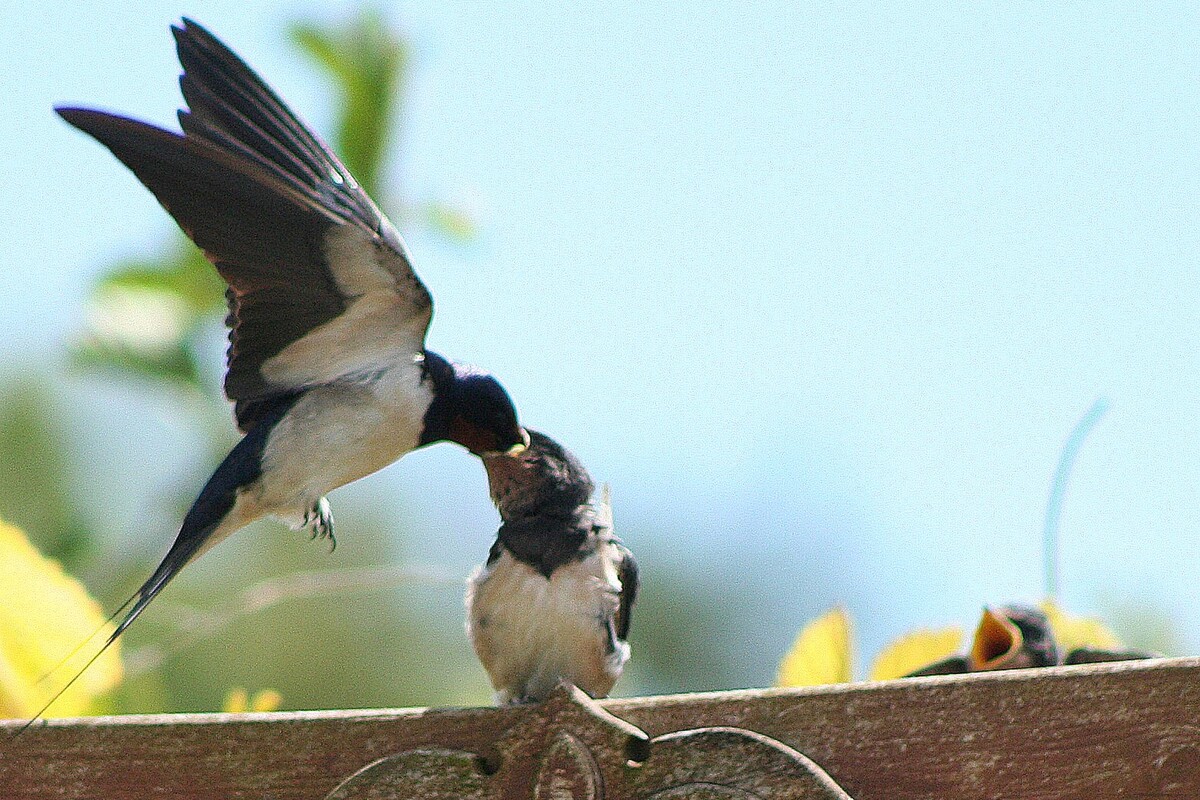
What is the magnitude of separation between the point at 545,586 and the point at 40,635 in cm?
65

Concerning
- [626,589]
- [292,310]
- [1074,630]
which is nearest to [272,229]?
[292,310]

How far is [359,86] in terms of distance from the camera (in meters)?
4.18

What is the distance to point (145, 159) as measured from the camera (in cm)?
142

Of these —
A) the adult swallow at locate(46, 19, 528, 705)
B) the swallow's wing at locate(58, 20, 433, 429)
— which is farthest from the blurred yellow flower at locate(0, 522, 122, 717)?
the swallow's wing at locate(58, 20, 433, 429)

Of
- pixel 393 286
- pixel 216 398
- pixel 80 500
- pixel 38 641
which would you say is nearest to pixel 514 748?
pixel 393 286

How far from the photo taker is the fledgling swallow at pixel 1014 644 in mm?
1566

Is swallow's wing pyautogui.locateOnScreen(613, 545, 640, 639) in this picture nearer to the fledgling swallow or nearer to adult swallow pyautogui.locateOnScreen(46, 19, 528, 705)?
adult swallow pyautogui.locateOnScreen(46, 19, 528, 705)

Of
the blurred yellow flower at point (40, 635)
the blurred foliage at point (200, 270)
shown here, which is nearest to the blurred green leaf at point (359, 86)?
the blurred foliage at point (200, 270)

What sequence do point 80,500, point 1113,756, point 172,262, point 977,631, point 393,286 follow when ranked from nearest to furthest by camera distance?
point 1113,756 → point 393,286 → point 977,631 → point 172,262 → point 80,500

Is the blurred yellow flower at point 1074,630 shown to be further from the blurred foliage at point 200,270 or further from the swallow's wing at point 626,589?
the blurred foliage at point 200,270

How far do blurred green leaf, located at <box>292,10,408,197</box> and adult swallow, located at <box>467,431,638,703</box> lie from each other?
2709mm

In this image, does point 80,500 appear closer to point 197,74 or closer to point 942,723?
point 197,74

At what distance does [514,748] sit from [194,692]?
12.9 ft

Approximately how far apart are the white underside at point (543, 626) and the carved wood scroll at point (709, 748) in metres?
0.24
